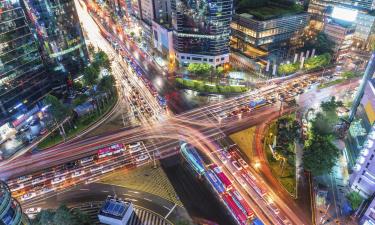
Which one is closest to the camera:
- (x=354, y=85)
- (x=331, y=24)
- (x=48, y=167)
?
(x=48, y=167)

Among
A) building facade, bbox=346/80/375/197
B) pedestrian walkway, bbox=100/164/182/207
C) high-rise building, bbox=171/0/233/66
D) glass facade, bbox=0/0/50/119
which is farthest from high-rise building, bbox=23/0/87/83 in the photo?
building facade, bbox=346/80/375/197

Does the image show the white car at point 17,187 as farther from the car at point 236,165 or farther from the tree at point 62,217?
the car at point 236,165

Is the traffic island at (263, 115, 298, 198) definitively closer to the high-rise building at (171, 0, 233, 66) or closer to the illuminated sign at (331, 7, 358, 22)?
the high-rise building at (171, 0, 233, 66)

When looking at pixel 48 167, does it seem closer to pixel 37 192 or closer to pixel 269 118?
pixel 37 192

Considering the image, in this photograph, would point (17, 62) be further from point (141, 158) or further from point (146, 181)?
point (146, 181)

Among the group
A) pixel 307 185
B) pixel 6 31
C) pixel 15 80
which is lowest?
pixel 307 185

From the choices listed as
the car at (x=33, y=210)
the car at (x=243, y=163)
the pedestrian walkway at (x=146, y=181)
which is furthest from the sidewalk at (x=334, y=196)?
the car at (x=33, y=210)

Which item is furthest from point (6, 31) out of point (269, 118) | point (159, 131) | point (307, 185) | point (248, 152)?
point (307, 185)
